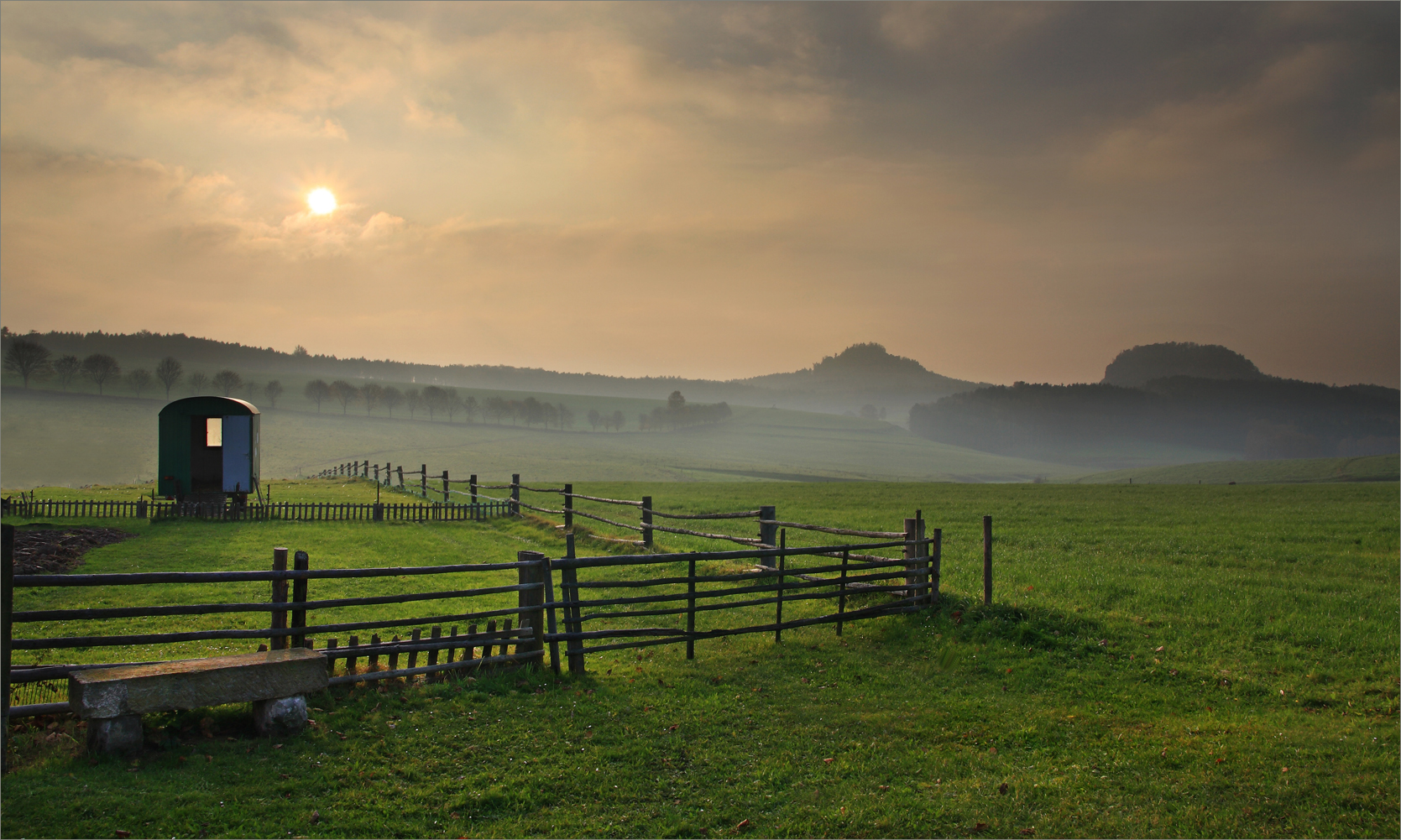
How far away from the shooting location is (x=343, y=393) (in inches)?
5143

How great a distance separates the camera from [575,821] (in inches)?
228

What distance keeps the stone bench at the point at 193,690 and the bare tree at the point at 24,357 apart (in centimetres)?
12939

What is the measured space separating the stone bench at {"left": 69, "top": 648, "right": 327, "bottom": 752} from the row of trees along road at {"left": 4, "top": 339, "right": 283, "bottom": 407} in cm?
12629

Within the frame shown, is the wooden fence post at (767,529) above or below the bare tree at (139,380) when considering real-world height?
below

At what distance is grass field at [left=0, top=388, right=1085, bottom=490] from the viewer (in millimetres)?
73125

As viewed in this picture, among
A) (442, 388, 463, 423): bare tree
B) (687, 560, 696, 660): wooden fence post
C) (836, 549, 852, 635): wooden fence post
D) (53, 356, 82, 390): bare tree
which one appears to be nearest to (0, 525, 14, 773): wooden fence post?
(687, 560, 696, 660): wooden fence post

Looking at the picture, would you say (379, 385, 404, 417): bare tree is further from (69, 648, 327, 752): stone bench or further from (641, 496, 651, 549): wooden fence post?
(69, 648, 327, 752): stone bench

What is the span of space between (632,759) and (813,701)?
2.69 metres

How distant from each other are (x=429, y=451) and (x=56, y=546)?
242 ft

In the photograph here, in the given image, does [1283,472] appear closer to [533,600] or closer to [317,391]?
[533,600]

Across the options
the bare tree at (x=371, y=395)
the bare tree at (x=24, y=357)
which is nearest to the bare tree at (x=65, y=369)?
the bare tree at (x=24, y=357)

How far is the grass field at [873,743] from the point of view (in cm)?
582

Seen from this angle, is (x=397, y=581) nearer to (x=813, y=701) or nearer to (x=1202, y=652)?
(x=813, y=701)

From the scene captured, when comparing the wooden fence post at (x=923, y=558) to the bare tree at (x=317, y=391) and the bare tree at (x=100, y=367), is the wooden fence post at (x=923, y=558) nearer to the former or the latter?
the bare tree at (x=100, y=367)
